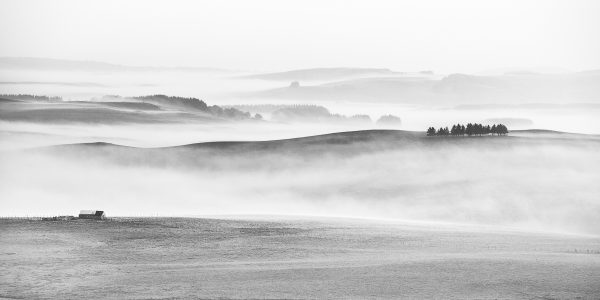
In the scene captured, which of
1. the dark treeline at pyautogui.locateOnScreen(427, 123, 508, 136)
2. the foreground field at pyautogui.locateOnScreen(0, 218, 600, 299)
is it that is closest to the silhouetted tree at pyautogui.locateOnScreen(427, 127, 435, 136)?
the dark treeline at pyautogui.locateOnScreen(427, 123, 508, 136)

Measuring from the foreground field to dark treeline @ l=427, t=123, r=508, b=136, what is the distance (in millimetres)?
21735

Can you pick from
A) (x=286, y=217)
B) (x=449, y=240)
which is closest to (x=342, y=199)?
(x=286, y=217)

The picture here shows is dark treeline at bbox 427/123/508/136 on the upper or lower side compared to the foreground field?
upper

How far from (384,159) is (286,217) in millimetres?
17660

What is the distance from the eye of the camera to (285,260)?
43500 mm

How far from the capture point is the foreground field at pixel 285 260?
3550 cm

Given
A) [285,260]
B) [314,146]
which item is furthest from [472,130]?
[285,260]

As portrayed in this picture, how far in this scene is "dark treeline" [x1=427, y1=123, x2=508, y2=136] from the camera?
253 feet

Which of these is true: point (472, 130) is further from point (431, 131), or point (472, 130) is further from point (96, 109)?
point (96, 109)

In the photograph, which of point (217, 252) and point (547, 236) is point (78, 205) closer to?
point (217, 252)

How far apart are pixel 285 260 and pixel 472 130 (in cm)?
3971

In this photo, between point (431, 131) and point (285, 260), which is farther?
point (431, 131)

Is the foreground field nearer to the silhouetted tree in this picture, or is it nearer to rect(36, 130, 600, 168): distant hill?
rect(36, 130, 600, 168): distant hill

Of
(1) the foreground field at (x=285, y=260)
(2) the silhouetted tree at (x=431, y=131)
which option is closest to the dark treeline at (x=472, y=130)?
(2) the silhouetted tree at (x=431, y=131)
